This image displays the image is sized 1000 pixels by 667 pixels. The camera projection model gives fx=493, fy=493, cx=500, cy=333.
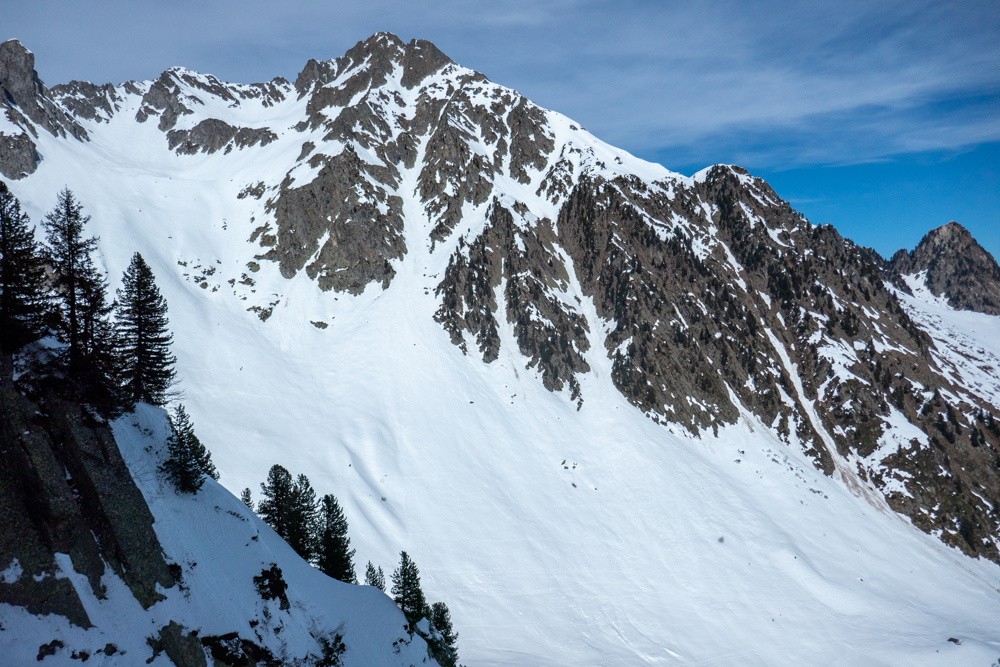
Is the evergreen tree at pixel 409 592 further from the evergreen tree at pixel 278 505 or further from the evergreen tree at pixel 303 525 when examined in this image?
the evergreen tree at pixel 278 505

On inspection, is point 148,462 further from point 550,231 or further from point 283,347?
point 550,231

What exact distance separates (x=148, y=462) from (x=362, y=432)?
110ft

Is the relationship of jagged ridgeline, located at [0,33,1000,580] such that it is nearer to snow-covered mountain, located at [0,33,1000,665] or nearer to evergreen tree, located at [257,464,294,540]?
snow-covered mountain, located at [0,33,1000,665]

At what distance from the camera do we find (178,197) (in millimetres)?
80250

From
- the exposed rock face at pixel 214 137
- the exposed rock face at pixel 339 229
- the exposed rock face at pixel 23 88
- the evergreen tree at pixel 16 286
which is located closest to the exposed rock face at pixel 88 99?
the exposed rock face at pixel 214 137

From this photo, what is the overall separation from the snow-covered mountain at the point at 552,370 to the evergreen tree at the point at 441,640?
5.61 meters

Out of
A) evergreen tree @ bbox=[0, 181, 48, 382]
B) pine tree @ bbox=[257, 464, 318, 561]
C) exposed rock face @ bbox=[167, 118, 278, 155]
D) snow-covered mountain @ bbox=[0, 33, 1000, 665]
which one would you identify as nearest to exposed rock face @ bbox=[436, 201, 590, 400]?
snow-covered mountain @ bbox=[0, 33, 1000, 665]

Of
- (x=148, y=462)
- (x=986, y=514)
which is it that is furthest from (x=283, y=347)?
(x=986, y=514)

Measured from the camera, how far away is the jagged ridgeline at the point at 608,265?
230ft

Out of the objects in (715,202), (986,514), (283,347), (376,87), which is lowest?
(986,514)

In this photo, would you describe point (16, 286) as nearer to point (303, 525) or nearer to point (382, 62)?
point (303, 525)

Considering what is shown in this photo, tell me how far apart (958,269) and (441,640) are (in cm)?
22816

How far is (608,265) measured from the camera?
81.1 m

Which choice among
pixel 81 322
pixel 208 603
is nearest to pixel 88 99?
pixel 81 322
